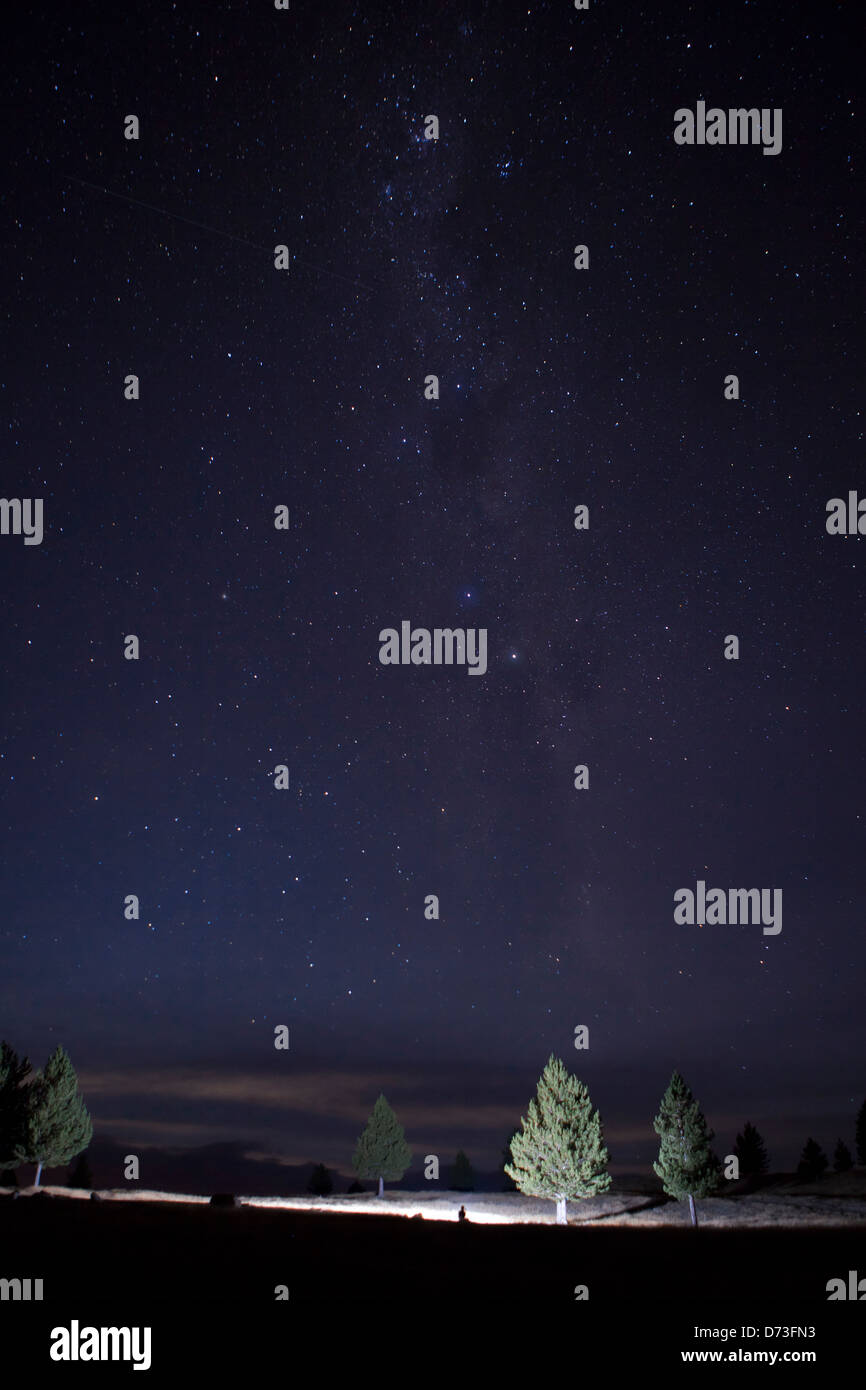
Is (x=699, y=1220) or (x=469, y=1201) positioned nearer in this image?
→ (x=699, y=1220)

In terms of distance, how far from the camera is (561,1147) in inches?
1596

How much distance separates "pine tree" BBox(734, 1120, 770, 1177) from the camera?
84188 mm

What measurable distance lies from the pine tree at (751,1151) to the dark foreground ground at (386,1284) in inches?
2774

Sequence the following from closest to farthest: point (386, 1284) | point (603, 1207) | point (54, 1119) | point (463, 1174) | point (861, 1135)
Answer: point (386, 1284) → point (54, 1119) → point (603, 1207) → point (861, 1135) → point (463, 1174)

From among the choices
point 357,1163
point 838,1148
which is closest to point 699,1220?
point 357,1163

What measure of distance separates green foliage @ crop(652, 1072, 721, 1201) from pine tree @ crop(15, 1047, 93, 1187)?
104 ft

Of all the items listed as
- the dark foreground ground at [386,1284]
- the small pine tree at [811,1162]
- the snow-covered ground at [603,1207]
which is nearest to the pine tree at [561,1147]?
the snow-covered ground at [603,1207]

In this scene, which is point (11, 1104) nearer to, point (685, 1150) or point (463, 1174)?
point (685, 1150)

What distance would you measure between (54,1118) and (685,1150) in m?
33.7

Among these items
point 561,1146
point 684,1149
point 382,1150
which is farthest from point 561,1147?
point 382,1150

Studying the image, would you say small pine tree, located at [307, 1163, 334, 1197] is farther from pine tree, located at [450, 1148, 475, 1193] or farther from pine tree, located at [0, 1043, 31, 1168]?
pine tree, located at [0, 1043, 31, 1168]
